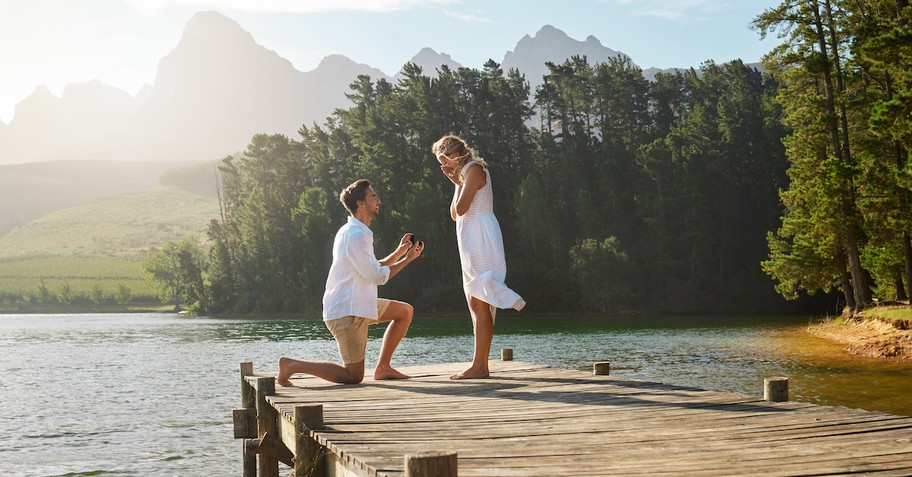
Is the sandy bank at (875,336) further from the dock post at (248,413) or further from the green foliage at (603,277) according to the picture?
the green foliage at (603,277)

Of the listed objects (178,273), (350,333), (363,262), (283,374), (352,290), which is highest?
(178,273)

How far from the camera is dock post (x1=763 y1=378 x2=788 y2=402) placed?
6879 mm

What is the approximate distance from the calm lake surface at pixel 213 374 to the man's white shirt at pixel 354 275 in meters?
0.95

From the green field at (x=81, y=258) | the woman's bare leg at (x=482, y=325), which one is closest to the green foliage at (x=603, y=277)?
the woman's bare leg at (x=482, y=325)

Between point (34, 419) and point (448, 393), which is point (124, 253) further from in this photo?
point (448, 393)

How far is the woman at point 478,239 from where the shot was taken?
8.80 m

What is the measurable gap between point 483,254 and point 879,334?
26765mm

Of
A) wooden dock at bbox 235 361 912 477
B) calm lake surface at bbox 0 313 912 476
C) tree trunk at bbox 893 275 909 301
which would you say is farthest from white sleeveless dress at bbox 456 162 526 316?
tree trunk at bbox 893 275 909 301

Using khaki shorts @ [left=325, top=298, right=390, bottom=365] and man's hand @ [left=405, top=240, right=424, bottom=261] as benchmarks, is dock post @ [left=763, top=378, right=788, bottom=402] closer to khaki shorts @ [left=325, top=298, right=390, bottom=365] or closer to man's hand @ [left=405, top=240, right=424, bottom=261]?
man's hand @ [left=405, top=240, right=424, bottom=261]

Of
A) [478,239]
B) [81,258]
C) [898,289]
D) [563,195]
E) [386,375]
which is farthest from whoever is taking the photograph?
[81,258]

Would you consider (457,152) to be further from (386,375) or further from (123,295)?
(123,295)

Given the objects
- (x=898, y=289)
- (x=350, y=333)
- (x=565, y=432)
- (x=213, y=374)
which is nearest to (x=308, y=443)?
(x=565, y=432)

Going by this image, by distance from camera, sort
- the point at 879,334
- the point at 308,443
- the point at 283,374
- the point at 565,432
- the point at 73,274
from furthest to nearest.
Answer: the point at 73,274, the point at 879,334, the point at 283,374, the point at 308,443, the point at 565,432

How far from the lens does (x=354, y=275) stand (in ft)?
29.3
